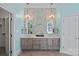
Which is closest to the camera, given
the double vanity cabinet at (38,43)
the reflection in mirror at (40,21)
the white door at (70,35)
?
the white door at (70,35)

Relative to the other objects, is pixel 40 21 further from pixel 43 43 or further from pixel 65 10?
pixel 65 10

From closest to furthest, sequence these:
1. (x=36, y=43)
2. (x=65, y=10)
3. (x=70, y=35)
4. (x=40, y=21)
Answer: (x=70, y=35) < (x=65, y=10) < (x=36, y=43) < (x=40, y=21)

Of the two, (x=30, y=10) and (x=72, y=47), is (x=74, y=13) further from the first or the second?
(x=30, y=10)

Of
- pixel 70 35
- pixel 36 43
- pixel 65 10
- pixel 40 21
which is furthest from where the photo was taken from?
pixel 40 21

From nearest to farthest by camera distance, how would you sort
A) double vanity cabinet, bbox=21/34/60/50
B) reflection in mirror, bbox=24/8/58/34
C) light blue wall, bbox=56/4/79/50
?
light blue wall, bbox=56/4/79/50
double vanity cabinet, bbox=21/34/60/50
reflection in mirror, bbox=24/8/58/34

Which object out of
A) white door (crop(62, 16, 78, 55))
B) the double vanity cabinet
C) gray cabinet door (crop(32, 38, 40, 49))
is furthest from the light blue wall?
gray cabinet door (crop(32, 38, 40, 49))

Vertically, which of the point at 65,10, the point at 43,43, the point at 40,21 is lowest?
the point at 43,43

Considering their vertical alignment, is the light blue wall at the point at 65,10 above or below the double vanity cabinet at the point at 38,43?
above

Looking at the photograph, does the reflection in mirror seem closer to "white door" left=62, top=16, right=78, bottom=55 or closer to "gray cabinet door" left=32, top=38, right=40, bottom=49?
"gray cabinet door" left=32, top=38, right=40, bottom=49

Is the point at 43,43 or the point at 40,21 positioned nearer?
the point at 43,43

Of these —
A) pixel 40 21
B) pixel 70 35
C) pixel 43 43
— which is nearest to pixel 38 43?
pixel 43 43

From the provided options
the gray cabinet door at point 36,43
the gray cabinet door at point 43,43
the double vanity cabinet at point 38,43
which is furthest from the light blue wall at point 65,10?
the gray cabinet door at point 36,43

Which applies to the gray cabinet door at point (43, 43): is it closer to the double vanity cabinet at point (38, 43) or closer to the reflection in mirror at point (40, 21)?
the double vanity cabinet at point (38, 43)

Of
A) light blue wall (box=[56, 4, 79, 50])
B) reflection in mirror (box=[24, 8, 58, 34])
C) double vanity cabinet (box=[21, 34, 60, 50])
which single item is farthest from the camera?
reflection in mirror (box=[24, 8, 58, 34])
